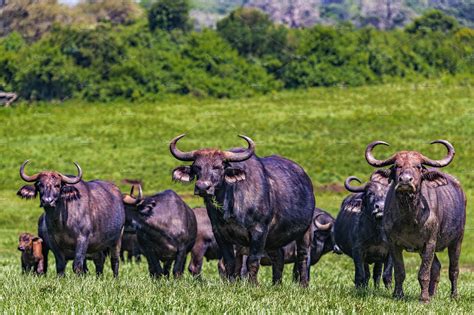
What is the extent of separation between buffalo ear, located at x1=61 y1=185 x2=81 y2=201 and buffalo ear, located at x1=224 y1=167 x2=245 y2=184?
358 centimetres

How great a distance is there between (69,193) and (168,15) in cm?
5946

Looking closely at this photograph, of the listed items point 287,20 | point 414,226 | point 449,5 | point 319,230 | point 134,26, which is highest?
point 414,226

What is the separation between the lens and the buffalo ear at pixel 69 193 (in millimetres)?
16859

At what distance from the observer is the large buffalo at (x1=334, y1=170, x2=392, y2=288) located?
16.7 meters

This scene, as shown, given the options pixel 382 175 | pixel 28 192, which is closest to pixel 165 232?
pixel 28 192

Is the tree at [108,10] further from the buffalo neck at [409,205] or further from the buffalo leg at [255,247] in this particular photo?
the buffalo neck at [409,205]

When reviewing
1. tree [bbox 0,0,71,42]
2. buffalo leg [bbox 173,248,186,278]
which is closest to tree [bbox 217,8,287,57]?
tree [bbox 0,0,71,42]

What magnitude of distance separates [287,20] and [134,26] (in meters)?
98.8

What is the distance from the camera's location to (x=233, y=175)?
47.4 ft

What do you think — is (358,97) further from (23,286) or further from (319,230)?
(23,286)

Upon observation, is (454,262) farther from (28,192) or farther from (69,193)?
(28,192)

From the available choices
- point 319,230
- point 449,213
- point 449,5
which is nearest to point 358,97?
point 319,230

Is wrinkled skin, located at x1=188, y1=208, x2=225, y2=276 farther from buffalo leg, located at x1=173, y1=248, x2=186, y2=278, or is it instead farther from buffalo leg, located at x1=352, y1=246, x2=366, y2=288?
buffalo leg, located at x1=352, y1=246, x2=366, y2=288

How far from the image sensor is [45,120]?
2328 inches
